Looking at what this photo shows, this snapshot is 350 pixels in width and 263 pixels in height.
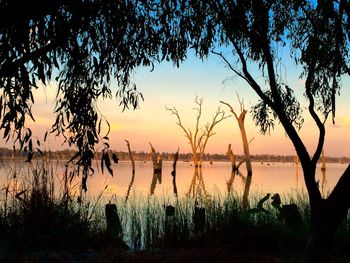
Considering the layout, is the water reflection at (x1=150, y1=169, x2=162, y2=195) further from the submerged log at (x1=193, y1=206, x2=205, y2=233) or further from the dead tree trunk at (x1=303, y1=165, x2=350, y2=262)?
the dead tree trunk at (x1=303, y1=165, x2=350, y2=262)

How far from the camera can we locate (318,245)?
4.07 m

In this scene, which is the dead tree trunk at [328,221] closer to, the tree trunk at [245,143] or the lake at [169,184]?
the lake at [169,184]

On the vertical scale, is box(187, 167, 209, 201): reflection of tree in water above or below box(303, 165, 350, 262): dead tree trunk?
below

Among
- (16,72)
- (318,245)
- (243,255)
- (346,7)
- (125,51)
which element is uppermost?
(346,7)

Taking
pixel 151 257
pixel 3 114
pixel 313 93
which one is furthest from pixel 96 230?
pixel 313 93

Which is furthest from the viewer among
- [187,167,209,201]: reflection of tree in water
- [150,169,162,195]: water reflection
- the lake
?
[150,169,162,195]: water reflection

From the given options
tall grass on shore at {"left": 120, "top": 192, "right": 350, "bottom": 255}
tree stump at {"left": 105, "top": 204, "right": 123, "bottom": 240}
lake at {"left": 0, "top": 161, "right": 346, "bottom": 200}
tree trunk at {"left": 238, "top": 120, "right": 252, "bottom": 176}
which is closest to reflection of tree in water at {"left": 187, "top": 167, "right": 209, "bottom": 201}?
lake at {"left": 0, "top": 161, "right": 346, "bottom": 200}

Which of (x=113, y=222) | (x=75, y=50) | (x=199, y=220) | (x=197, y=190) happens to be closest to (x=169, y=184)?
(x=197, y=190)

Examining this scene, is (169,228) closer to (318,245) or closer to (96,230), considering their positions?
(96,230)

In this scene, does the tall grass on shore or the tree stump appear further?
→ the tree stump

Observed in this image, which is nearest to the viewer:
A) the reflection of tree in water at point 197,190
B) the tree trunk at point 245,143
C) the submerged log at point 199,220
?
the submerged log at point 199,220

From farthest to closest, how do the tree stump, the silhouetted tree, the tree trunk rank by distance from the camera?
the tree trunk
the tree stump
the silhouetted tree

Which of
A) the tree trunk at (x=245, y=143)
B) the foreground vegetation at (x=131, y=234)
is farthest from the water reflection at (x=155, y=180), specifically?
the foreground vegetation at (x=131, y=234)

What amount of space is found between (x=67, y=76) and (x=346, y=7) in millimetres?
3269
